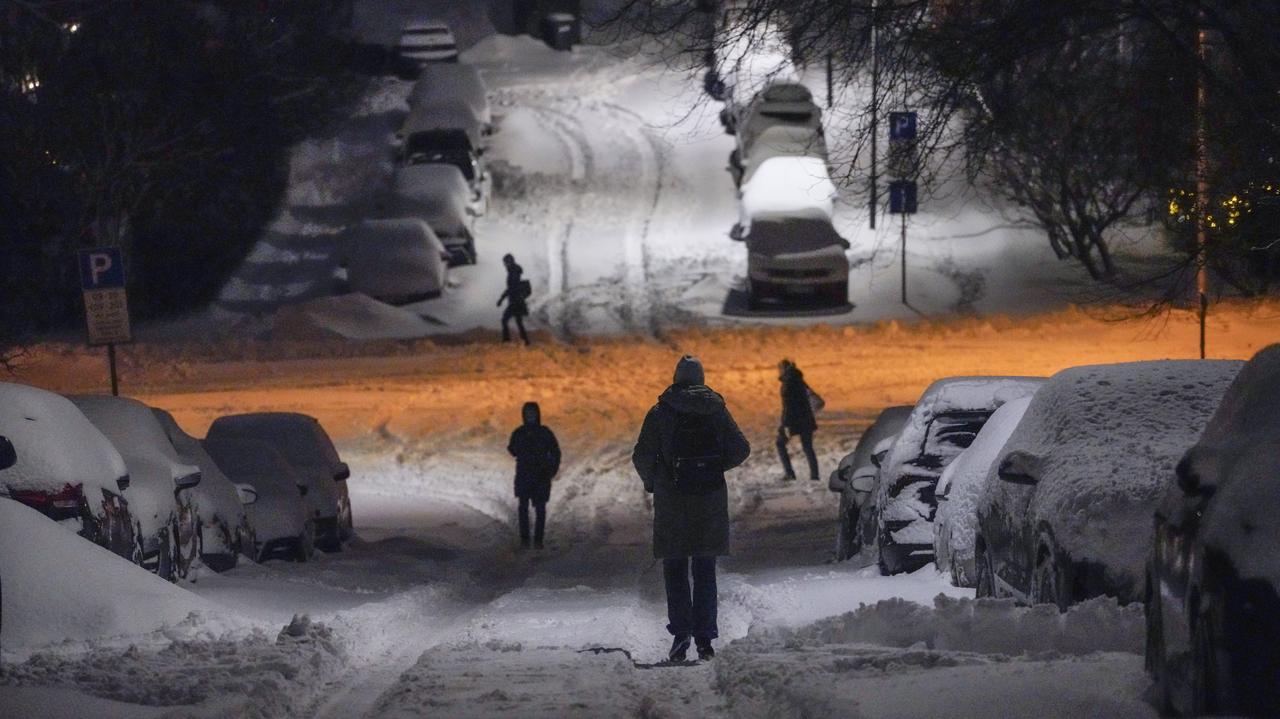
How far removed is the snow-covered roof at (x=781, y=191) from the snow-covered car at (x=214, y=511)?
21.8m

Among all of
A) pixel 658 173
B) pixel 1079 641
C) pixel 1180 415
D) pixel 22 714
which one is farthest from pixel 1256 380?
pixel 658 173

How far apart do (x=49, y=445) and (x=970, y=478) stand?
20.1ft

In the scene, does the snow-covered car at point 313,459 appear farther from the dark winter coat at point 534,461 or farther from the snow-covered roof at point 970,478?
the snow-covered roof at point 970,478

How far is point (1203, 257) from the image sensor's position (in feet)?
49.0

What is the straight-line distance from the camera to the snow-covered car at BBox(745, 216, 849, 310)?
34.2 meters

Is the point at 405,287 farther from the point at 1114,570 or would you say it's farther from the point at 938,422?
the point at 1114,570

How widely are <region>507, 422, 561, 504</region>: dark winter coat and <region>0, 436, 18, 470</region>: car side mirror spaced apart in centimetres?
709

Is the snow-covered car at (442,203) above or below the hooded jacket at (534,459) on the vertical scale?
above

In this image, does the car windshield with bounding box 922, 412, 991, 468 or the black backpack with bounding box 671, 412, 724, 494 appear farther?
the car windshield with bounding box 922, 412, 991, 468

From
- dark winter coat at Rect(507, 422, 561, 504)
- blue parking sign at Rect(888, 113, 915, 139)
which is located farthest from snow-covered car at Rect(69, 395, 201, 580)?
blue parking sign at Rect(888, 113, 915, 139)

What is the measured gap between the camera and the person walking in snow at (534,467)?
656 inches

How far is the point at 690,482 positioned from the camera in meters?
9.23

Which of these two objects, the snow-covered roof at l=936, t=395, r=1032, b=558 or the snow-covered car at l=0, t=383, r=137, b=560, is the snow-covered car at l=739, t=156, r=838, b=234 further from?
the snow-covered car at l=0, t=383, r=137, b=560

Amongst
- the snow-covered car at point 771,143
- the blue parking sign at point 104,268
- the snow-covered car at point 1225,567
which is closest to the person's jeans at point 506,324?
the snow-covered car at point 771,143
